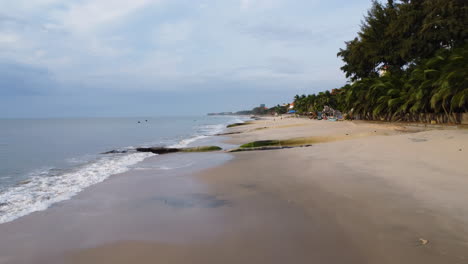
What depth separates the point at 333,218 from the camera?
19.4ft

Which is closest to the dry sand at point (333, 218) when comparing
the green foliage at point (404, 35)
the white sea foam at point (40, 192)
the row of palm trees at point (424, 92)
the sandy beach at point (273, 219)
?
the sandy beach at point (273, 219)

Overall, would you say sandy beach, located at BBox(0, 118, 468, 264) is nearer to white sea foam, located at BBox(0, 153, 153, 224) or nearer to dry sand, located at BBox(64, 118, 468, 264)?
A: dry sand, located at BBox(64, 118, 468, 264)

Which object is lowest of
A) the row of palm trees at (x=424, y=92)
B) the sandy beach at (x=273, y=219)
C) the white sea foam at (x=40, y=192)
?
the white sea foam at (x=40, y=192)

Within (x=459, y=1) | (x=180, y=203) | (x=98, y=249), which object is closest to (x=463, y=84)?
(x=459, y=1)

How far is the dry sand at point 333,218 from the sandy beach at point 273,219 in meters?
0.02

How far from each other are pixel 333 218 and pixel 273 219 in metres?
1.23

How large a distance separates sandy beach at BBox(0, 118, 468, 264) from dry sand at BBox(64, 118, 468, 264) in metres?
0.02

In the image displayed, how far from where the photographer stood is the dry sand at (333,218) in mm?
4469

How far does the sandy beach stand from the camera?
4.58 m

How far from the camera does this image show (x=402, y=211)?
600 centimetres

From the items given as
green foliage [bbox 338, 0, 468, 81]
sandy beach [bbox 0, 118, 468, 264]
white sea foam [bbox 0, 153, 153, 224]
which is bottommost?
white sea foam [bbox 0, 153, 153, 224]

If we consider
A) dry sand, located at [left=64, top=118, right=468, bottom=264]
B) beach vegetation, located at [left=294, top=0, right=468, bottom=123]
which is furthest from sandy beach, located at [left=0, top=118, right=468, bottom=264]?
beach vegetation, located at [left=294, top=0, right=468, bottom=123]

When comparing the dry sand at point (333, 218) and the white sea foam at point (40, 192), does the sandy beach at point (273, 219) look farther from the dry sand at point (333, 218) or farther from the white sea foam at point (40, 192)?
the white sea foam at point (40, 192)

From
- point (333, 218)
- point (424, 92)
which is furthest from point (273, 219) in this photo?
point (424, 92)
